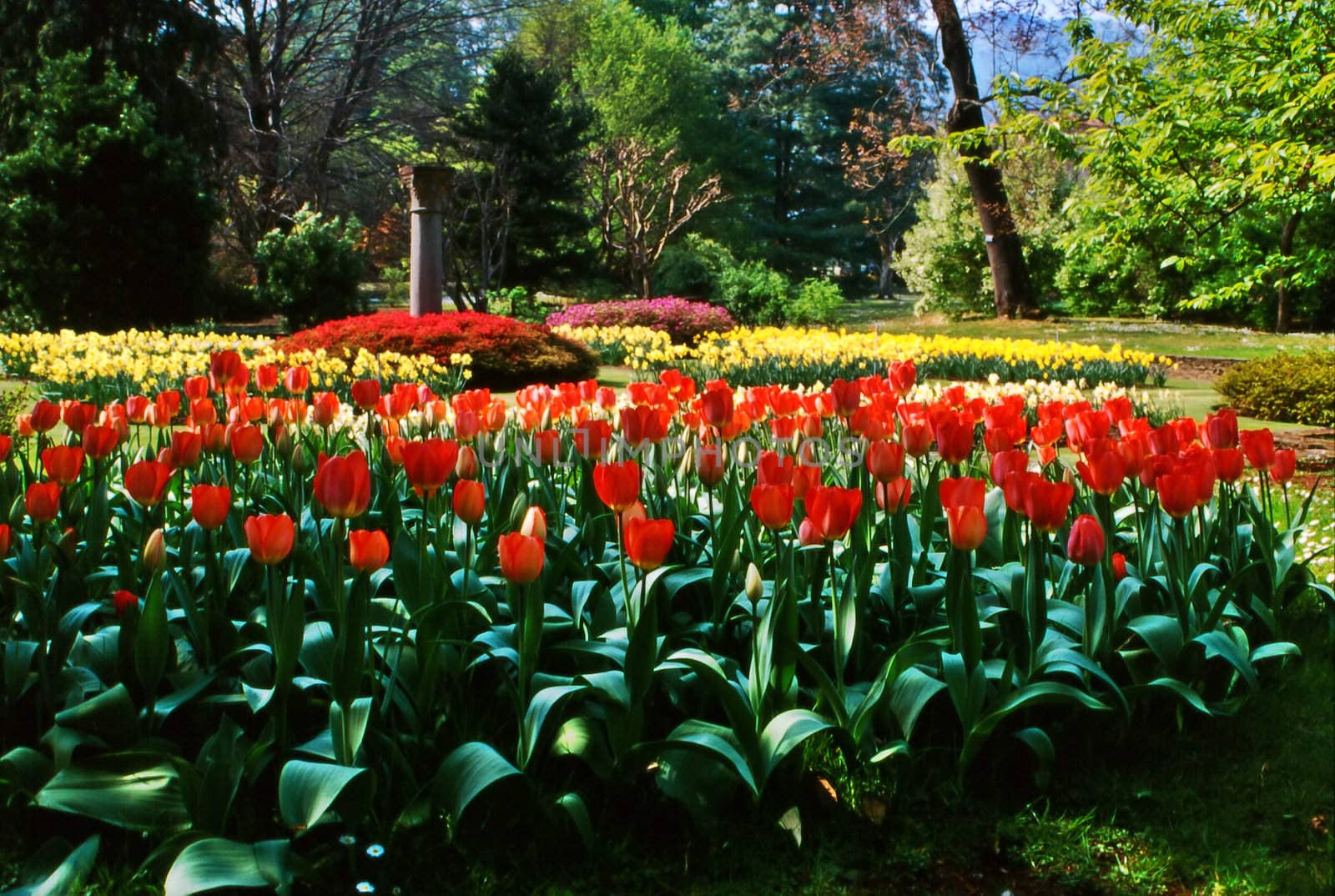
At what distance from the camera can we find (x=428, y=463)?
7.27 feet

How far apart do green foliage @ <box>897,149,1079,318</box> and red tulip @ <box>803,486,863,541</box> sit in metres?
23.1

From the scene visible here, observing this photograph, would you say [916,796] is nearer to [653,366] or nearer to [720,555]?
[720,555]

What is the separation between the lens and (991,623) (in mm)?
2562

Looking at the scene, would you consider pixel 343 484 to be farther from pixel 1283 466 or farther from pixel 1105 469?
pixel 1283 466

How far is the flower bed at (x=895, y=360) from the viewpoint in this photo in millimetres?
9945

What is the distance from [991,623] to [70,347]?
33.5 feet

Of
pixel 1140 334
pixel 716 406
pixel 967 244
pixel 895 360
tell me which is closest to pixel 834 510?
pixel 716 406

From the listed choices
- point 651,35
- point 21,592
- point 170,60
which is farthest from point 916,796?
point 651,35

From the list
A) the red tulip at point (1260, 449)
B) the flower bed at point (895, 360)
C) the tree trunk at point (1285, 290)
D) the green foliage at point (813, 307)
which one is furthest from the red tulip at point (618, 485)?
the green foliage at point (813, 307)

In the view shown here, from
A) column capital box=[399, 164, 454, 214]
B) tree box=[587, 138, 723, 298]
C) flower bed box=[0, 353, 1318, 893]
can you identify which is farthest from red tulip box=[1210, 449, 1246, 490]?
tree box=[587, 138, 723, 298]

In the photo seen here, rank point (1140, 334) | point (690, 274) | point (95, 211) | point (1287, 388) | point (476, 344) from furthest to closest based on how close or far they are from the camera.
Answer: point (690, 274), point (1140, 334), point (95, 211), point (476, 344), point (1287, 388)

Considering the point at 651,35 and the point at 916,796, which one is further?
the point at 651,35

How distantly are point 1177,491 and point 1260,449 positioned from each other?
1.71 feet

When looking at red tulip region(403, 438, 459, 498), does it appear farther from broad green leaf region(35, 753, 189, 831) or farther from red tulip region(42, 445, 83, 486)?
red tulip region(42, 445, 83, 486)
